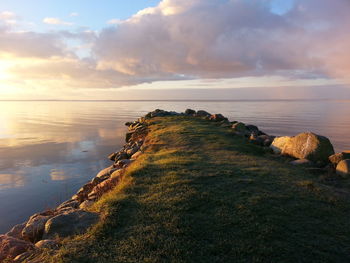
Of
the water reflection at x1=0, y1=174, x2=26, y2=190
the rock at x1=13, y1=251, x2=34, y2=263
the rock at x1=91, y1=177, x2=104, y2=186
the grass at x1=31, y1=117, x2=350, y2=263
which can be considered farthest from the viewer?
the water reflection at x1=0, y1=174, x2=26, y2=190


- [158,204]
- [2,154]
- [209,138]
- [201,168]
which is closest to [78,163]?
[2,154]

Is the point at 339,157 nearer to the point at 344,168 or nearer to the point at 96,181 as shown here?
the point at 344,168

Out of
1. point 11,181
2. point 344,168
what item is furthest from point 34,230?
point 344,168

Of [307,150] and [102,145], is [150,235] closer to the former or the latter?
[307,150]

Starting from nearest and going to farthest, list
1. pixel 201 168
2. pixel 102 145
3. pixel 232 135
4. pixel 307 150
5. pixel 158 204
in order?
1. pixel 158 204
2. pixel 201 168
3. pixel 307 150
4. pixel 232 135
5. pixel 102 145

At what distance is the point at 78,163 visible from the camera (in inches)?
728

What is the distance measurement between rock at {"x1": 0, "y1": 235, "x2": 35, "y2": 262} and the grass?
96 cm

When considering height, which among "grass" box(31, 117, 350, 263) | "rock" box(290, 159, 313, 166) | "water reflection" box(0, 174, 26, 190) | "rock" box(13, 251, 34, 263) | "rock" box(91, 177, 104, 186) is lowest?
"water reflection" box(0, 174, 26, 190)

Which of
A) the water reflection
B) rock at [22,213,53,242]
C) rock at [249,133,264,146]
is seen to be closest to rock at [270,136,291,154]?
rock at [249,133,264,146]

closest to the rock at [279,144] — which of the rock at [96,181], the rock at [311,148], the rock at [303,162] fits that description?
the rock at [311,148]

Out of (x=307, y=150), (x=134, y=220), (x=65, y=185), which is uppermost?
(x=307, y=150)

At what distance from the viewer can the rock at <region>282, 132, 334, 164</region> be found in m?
13.2

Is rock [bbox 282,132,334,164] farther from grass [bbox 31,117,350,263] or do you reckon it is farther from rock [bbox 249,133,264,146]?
rock [bbox 249,133,264,146]

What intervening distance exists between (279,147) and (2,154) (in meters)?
19.7
